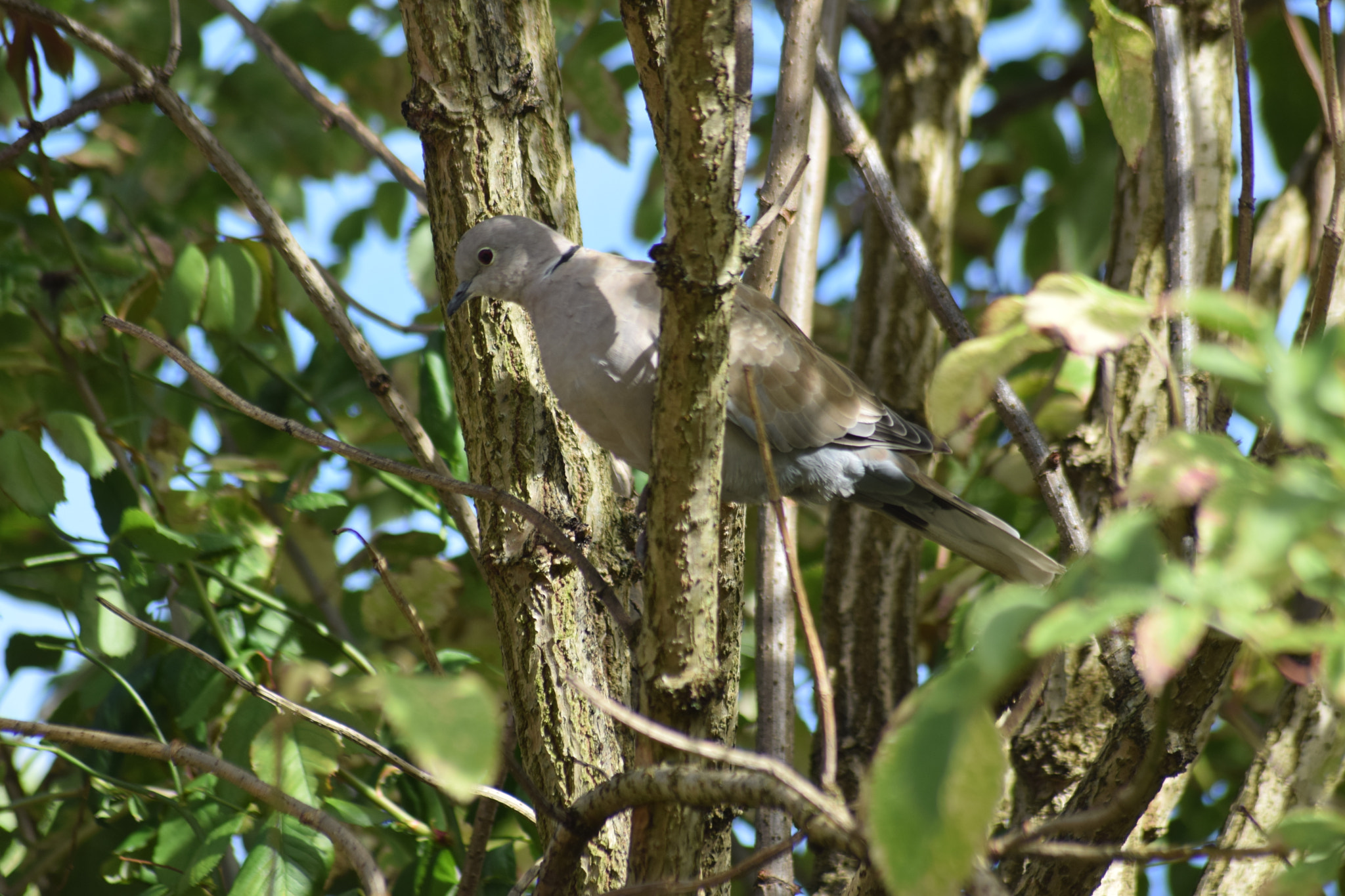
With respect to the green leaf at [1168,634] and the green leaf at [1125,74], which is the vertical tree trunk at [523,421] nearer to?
the green leaf at [1125,74]

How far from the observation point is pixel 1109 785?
1654 millimetres

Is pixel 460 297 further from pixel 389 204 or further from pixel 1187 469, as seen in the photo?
pixel 1187 469

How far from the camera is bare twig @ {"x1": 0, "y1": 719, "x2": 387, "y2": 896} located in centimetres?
128

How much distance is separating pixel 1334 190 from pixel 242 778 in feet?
5.48

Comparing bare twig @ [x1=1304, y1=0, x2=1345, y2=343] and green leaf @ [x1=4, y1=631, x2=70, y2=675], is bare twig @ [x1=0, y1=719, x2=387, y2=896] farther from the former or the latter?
bare twig @ [x1=1304, y1=0, x2=1345, y2=343]

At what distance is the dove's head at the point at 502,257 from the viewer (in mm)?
2145

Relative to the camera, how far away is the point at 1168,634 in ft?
2.24

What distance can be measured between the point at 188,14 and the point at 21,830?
2451 millimetres

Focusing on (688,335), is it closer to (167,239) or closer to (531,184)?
(531,184)

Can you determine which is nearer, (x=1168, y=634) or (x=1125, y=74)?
(x=1168, y=634)

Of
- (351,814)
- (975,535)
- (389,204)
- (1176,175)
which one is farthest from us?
(389,204)

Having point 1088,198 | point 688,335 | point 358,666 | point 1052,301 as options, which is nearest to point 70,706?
point 358,666

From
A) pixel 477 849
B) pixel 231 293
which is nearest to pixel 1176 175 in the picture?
pixel 477 849

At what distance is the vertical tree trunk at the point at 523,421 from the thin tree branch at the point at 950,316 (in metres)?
0.60
